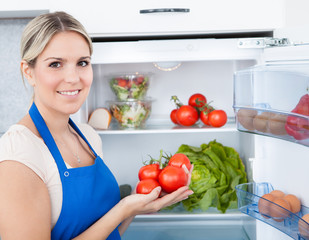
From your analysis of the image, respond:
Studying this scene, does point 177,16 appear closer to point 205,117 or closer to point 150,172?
point 205,117

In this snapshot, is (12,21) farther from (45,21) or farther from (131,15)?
(45,21)

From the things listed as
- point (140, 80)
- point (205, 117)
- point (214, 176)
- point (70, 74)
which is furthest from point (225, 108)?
point (70, 74)

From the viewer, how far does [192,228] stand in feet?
6.41

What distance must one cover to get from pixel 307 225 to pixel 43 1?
125 centimetres

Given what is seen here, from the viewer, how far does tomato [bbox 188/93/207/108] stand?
1.84 meters

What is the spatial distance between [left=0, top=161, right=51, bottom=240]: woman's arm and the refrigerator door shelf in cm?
84

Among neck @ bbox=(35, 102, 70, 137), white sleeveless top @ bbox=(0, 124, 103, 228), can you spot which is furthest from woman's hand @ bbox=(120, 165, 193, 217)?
neck @ bbox=(35, 102, 70, 137)

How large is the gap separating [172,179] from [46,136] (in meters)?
0.39

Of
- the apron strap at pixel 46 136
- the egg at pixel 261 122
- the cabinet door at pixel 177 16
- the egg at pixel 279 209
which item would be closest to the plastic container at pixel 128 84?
the cabinet door at pixel 177 16

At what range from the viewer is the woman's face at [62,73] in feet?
3.47

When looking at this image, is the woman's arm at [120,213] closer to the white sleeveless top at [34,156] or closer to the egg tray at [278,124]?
the white sleeveless top at [34,156]

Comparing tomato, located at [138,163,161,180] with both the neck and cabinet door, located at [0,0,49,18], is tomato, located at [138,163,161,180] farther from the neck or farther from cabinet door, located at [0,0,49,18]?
cabinet door, located at [0,0,49,18]

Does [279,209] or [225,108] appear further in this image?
[225,108]

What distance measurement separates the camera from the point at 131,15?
1.53 metres
